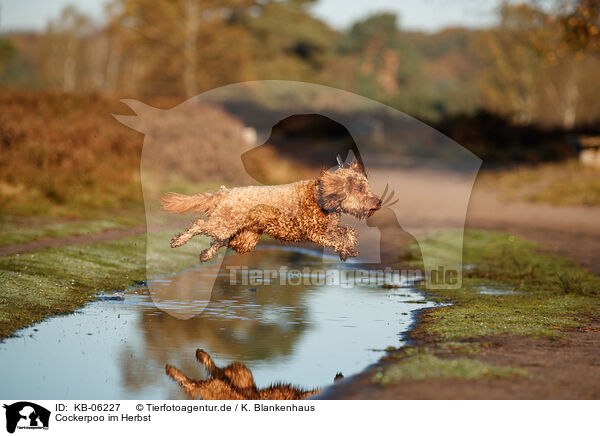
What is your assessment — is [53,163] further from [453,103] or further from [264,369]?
[453,103]

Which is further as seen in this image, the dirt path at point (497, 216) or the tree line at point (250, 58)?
the tree line at point (250, 58)

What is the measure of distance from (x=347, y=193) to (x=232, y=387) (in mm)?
3815

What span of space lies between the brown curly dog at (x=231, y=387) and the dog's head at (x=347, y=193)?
10.5 feet

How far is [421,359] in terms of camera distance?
829 centimetres

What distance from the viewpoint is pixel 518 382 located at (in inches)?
294

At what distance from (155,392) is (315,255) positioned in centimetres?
1041

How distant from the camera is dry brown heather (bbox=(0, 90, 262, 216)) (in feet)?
74.0

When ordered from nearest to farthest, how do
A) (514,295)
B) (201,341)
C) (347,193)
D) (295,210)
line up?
(201,341), (347,193), (295,210), (514,295)

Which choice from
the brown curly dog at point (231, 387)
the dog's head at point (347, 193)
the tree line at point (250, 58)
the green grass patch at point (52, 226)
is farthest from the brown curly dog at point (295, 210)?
the tree line at point (250, 58)

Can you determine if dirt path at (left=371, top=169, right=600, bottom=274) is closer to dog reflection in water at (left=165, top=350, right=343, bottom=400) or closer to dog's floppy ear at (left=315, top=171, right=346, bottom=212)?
dog's floppy ear at (left=315, top=171, right=346, bottom=212)

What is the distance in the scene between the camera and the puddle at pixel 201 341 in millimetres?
7863

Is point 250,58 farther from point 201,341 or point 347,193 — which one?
point 201,341
